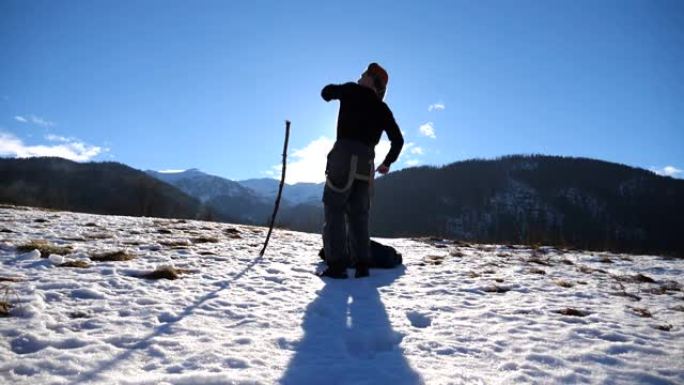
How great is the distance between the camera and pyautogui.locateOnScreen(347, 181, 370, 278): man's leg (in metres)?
5.98

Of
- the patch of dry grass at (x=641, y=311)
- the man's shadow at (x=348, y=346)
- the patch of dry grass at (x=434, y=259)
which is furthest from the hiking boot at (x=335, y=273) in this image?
the patch of dry grass at (x=641, y=311)

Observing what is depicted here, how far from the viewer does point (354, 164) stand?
580 centimetres

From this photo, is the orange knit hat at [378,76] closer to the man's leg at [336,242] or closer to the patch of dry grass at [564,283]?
the man's leg at [336,242]

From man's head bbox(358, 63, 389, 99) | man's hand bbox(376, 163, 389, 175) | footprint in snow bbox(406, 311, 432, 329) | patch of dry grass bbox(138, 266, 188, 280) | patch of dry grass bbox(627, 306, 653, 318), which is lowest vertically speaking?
footprint in snow bbox(406, 311, 432, 329)

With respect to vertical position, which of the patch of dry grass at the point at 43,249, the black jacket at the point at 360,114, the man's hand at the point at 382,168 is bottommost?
the patch of dry grass at the point at 43,249

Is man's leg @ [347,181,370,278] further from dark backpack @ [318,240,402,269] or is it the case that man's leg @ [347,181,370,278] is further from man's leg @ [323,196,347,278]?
dark backpack @ [318,240,402,269]

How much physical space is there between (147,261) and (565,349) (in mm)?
5330

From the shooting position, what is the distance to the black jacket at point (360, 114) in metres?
5.91

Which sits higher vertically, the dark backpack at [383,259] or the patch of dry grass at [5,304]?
the dark backpack at [383,259]

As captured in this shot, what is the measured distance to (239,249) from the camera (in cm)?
776

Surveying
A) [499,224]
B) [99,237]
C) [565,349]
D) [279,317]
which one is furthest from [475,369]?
[499,224]

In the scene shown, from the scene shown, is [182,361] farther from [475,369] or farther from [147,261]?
[147,261]

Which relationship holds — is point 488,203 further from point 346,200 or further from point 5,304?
point 5,304

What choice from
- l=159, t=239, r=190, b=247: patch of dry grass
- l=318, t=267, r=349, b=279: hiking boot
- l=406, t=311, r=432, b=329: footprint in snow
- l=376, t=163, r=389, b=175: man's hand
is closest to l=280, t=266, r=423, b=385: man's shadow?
l=406, t=311, r=432, b=329: footprint in snow
